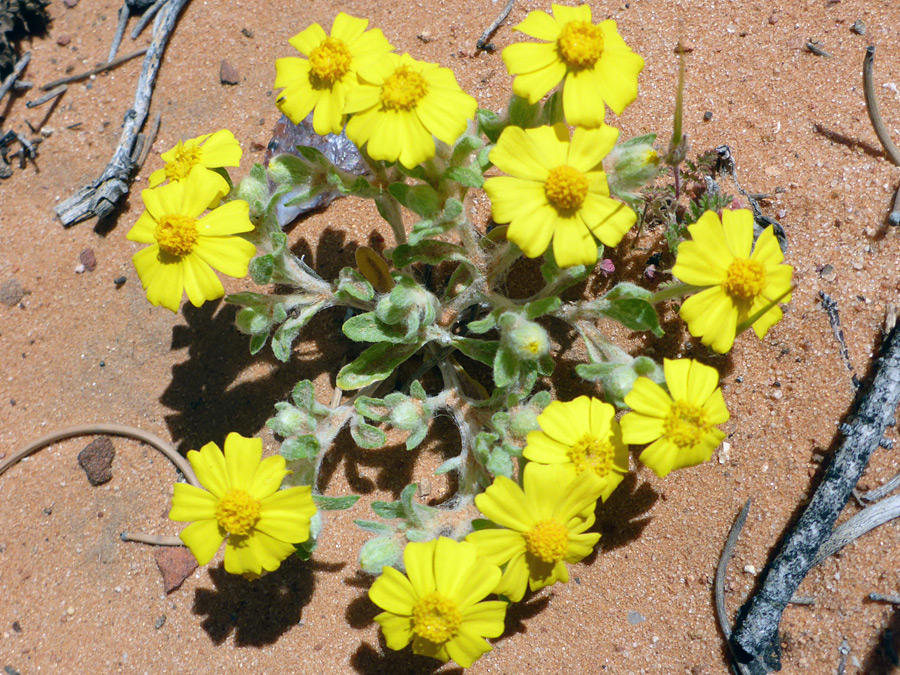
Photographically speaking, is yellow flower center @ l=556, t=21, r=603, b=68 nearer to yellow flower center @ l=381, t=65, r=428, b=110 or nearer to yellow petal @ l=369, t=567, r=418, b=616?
yellow flower center @ l=381, t=65, r=428, b=110

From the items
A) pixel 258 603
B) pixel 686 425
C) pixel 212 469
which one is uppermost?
pixel 686 425

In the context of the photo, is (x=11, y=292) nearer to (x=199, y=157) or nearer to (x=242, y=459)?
(x=199, y=157)

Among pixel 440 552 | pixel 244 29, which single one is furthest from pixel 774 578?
pixel 244 29

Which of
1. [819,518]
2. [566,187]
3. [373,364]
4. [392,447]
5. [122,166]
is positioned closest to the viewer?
[566,187]

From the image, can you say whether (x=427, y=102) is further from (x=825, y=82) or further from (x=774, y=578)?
(x=774, y=578)

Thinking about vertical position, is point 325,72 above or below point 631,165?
above

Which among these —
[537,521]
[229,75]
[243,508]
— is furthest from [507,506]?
[229,75]

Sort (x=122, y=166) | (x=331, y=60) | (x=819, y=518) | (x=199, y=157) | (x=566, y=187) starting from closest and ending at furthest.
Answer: (x=566, y=187) → (x=331, y=60) → (x=199, y=157) → (x=819, y=518) → (x=122, y=166)

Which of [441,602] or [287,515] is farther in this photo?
[287,515]
